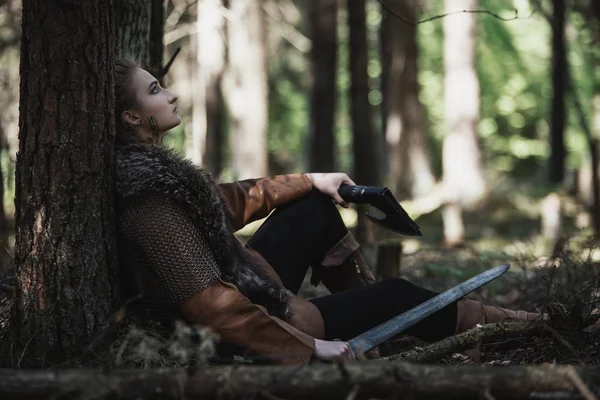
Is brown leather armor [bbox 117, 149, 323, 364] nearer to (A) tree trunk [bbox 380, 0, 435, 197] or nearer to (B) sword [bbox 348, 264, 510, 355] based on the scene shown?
(B) sword [bbox 348, 264, 510, 355]

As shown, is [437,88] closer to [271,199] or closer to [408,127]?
[408,127]

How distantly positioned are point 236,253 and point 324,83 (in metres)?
11.2

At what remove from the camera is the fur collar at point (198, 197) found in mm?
3316

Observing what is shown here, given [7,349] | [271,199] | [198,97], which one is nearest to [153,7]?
[271,199]

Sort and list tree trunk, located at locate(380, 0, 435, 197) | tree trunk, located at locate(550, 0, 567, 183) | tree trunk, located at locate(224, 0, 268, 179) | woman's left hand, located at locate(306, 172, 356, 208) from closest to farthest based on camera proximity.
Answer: woman's left hand, located at locate(306, 172, 356, 208) → tree trunk, located at locate(224, 0, 268, 179) → tree trunk, located at locate(550, 0, 567, 183) → tree trunk, located at locate(380, 0, 435, 197)

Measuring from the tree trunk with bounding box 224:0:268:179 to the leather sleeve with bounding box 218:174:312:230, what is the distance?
1093cm

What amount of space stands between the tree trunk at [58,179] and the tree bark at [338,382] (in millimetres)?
740

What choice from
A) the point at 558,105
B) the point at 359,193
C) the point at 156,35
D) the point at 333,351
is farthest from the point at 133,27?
the point at 558,105

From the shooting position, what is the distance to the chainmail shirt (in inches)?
129

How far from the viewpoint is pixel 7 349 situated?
3.20 meters

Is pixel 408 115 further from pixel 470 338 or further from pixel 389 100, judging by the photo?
pixel 470 338

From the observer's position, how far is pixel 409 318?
3.77 metres

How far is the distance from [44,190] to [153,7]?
239cm

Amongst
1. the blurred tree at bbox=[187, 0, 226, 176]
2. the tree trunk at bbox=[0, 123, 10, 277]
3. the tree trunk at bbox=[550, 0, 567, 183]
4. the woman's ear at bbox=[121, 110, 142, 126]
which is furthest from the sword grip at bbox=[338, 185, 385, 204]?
the blurred tree at bbox=[187, 0, 226, 176]
